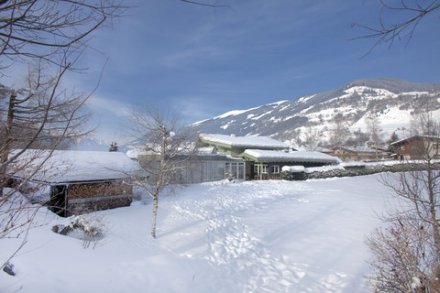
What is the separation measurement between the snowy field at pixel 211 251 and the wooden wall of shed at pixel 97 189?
4.21 ft

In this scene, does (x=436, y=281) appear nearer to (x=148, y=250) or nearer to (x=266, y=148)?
(x=148, y=250)

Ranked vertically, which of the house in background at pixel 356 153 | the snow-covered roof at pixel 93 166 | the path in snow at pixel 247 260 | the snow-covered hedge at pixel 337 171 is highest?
the house in background at pixel 356 153

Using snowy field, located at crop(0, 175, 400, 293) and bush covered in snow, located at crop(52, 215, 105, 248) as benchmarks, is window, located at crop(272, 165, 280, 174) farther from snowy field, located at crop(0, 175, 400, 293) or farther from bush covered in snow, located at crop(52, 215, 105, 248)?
bush covered in snow, located at crop(52, 215, 105, 248)

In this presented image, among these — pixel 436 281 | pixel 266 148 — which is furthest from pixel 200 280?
pixel 266 148

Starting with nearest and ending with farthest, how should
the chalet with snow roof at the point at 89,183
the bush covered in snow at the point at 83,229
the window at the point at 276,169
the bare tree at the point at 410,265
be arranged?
1. the bare tree at the point at 410,265
2. the bush covered in snow at the point at 83,229
3. the chalet with snow roof at the point at 89,183
4. the window at the point at 276,169

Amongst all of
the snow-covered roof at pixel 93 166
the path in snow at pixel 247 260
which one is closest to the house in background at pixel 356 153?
the path in snow at pixel 247 260

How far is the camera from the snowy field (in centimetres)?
674

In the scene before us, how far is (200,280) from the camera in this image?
8.07m

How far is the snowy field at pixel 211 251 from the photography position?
22.1 ft

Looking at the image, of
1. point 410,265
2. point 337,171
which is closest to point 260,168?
point 337,171

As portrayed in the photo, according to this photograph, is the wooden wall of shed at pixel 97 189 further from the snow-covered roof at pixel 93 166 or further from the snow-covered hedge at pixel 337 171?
the snow-covered hedge at pixel 337 171

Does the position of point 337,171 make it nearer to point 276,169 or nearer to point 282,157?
point 282,157

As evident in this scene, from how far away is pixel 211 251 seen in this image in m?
10.4

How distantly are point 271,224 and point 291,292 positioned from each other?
5.75 metres
